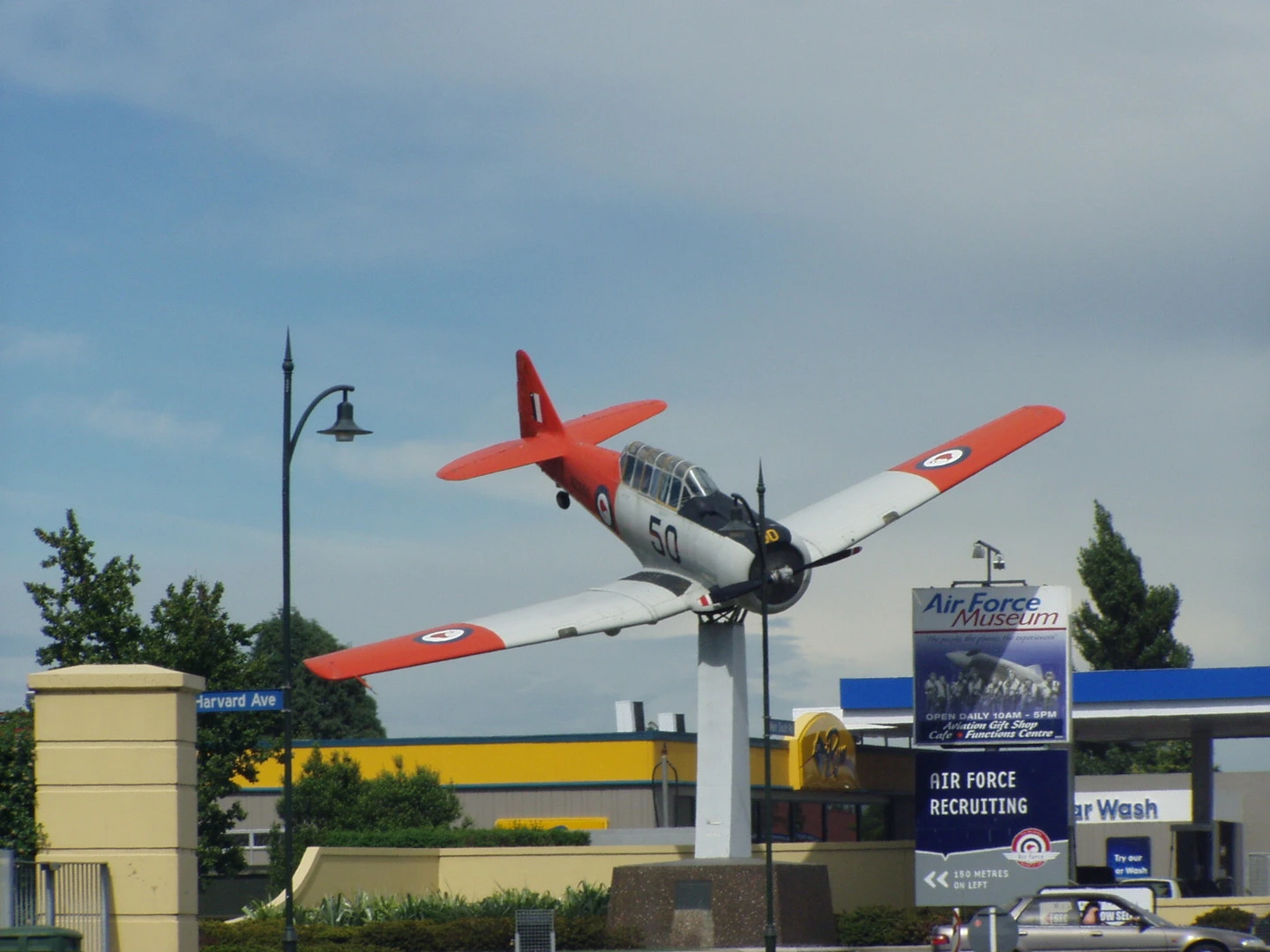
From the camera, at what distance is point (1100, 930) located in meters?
26.7

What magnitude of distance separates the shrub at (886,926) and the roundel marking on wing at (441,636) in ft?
36.5

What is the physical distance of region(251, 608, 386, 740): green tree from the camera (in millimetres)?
93812

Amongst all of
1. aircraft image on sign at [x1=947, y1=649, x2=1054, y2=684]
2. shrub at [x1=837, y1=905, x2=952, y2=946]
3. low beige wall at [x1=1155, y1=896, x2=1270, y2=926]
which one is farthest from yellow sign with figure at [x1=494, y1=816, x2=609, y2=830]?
low beige wall at [x1=1155, y1=896, x2=1270, y2=926]

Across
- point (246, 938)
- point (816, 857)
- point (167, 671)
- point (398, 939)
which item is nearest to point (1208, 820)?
point (816, 857)

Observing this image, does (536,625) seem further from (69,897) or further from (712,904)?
(69,897)

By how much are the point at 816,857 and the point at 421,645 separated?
Result: 1308cm

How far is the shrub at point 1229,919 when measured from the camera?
34781mm

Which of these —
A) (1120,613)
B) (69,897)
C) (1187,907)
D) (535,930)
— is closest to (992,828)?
(1187,907)

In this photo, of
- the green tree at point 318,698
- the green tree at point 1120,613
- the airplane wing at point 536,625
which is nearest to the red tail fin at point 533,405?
the airplane wing at point 536,625

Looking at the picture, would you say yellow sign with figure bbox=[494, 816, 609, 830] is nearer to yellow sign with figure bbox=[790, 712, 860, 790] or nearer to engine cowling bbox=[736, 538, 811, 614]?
yellow sign with figure bbox=[790, 712, 860, 790]

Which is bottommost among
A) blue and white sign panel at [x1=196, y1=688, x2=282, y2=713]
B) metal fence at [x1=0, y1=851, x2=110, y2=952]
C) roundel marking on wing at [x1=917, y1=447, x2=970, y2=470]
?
metal fence at [x1=0, y1=851, x2=110, y2=952]

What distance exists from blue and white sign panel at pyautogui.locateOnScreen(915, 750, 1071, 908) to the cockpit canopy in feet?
26.7

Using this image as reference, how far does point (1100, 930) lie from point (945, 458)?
1368 centimetres

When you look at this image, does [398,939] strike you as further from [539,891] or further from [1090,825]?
[1090,825]
